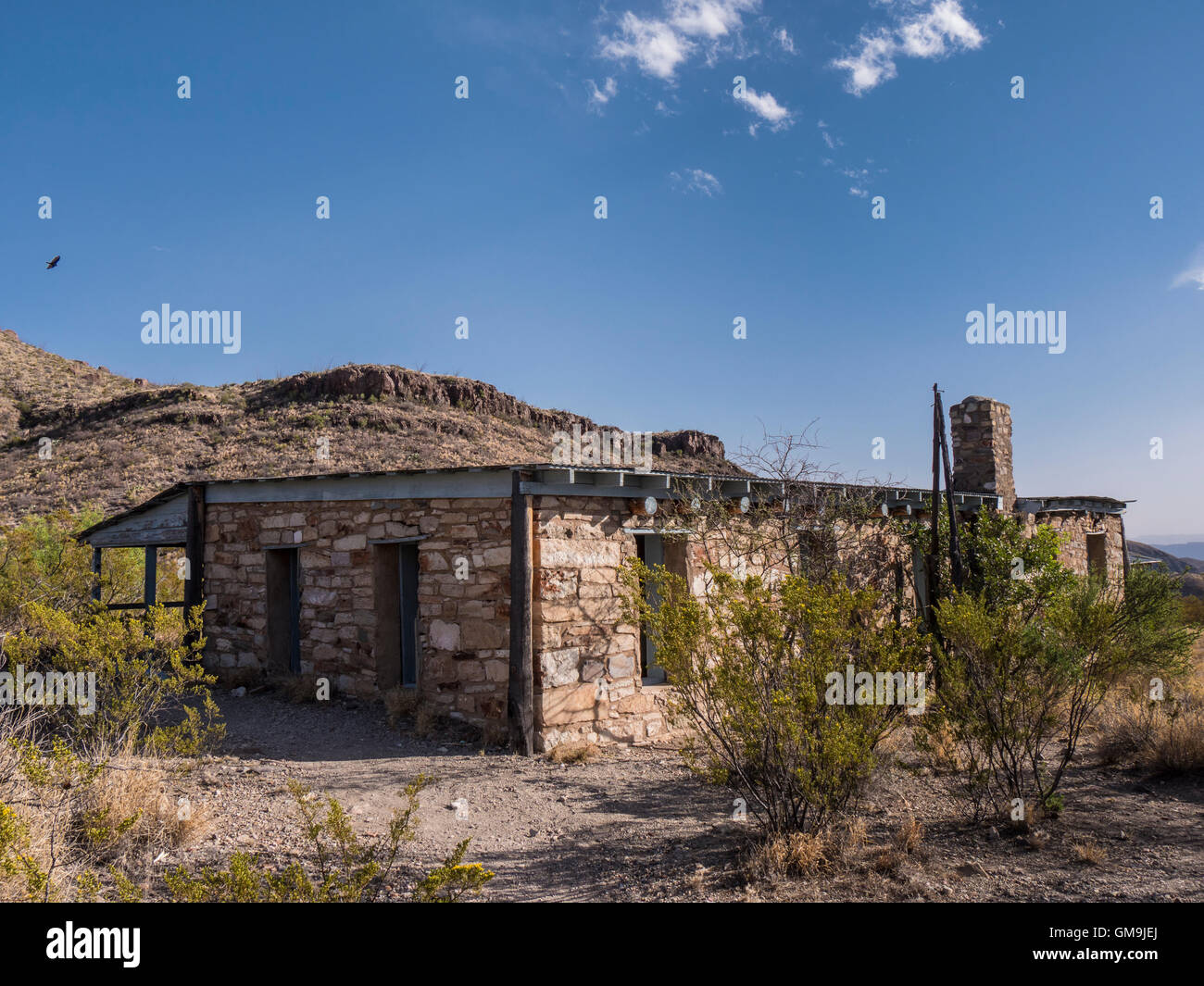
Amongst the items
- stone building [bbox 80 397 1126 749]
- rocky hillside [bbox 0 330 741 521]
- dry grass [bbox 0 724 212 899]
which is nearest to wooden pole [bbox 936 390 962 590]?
stone building [bbox 80 397 1126 749]

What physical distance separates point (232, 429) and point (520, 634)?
23.2m

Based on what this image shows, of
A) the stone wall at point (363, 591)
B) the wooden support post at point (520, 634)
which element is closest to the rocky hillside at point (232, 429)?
the stone wall at point (363, 591)

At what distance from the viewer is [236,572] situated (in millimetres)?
9938

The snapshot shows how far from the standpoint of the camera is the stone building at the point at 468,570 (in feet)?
22.9

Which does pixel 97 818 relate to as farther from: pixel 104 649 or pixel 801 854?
pixel 801 854

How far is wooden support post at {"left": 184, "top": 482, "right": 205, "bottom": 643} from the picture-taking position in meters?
10.2

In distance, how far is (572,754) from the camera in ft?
22.2

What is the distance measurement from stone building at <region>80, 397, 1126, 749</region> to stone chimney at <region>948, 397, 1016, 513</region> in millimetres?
23

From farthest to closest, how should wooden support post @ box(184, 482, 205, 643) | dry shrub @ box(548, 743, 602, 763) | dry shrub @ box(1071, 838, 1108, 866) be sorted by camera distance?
wooden support post @ box(184, 482, 205, 643) < dry shrub @ box(548, 743, 602, 763) < dry shrub @ box(1071, 838, 1108, 866)

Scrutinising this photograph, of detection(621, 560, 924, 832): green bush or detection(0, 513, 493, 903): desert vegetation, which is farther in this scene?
detection(621, 560, 924, 832): green bush

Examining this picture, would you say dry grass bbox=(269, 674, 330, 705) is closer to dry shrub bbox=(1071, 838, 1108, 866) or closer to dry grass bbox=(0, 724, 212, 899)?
dry grass bbox=(0, 724, 212, 899)

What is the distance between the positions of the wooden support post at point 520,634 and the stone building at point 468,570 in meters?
0.02

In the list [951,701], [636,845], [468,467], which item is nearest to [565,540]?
[468,467]

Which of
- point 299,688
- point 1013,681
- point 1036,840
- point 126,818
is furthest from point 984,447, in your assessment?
point 126,818
